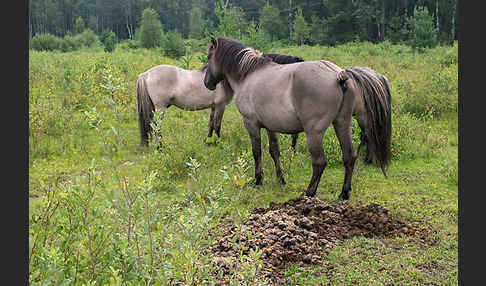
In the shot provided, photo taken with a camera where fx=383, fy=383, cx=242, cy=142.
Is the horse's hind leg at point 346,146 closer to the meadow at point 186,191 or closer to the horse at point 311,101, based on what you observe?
the horse at point 311,101

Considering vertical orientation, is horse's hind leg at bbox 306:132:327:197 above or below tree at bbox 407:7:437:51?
below

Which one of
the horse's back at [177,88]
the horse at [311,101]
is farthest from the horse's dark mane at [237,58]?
the horse's back at [177,88]

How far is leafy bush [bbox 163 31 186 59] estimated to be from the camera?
20297 millimetres

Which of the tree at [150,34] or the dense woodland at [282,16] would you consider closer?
the dense woodland at [282,16]

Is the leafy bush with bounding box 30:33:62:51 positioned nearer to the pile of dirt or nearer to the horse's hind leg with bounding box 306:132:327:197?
the horse's hind leg with bounding box 306:132:327:197

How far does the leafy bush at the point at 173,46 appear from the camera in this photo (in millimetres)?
20297

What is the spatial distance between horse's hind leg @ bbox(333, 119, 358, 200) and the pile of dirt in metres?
0.56

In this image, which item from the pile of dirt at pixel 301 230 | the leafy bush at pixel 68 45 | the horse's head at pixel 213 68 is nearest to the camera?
the pile of dirt at pixel 301 230

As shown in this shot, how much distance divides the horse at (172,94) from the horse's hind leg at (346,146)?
9.93ft

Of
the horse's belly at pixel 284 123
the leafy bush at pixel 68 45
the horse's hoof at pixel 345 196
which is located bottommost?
the horse's hoof at pixel 345 196

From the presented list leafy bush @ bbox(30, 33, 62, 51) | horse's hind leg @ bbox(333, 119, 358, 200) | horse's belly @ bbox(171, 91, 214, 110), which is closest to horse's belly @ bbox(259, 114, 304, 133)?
horse's hind leg @ bbox(333, 119, 358, 200)

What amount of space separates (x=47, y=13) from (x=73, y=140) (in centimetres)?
6494

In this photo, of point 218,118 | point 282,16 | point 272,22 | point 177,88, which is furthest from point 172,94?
point 282,16

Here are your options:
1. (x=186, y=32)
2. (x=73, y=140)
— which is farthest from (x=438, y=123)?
(x=186, y=32)
